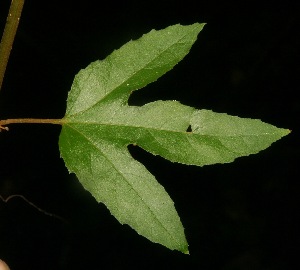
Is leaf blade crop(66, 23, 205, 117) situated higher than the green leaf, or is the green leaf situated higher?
leaf blade crop(66, 23, 205, 117)

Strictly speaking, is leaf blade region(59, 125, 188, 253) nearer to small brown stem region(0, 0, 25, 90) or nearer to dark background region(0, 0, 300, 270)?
small brown stem region(0, 0, 25, 90)

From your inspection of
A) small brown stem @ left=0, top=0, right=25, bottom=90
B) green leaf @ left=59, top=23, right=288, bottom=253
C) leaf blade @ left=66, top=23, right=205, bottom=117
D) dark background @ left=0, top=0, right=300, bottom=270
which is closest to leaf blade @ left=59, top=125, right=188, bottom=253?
green leaf @ left=59, top=23, right=288, bottom=253

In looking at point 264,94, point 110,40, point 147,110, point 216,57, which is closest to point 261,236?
point 264,94

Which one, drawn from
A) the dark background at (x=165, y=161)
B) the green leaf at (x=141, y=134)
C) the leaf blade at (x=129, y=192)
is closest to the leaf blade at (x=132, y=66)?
the green leaf at (x=141, y=134)

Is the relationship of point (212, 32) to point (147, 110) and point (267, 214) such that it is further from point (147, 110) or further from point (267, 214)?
point (147, 110)

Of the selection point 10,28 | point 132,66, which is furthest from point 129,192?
point 10,28

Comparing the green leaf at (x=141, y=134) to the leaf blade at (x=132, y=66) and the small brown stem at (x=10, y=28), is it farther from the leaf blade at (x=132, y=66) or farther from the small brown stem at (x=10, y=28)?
the small brown stem at (x=10, y=28)

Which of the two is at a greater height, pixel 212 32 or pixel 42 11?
pixel 42 11
